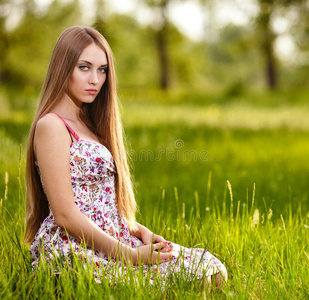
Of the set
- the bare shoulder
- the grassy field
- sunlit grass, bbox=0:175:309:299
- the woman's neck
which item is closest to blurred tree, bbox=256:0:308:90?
the grassy field

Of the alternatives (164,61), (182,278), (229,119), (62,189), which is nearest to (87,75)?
(62,189)

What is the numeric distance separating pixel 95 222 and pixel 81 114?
69 cm

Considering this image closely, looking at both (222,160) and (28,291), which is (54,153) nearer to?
(28,291)

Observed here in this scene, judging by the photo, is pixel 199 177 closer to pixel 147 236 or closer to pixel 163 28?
pixel 147 236

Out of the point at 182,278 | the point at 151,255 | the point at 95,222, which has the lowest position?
the point at 182,278

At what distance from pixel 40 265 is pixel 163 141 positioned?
600cm

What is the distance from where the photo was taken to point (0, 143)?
657 centimetres

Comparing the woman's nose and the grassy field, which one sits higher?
the woman's nose

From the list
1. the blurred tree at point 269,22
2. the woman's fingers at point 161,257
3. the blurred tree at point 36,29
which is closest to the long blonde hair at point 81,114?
the woman's fingers at point 161,257

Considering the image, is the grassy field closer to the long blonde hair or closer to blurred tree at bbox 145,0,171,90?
the long blonde hair

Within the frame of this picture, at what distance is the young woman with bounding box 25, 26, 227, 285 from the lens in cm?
238

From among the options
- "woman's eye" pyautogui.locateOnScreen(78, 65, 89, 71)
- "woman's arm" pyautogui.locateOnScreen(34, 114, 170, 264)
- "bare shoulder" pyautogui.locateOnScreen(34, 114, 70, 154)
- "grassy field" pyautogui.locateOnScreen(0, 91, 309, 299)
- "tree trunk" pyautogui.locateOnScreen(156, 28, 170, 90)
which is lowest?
"grassy field" pyautogui.locateOnScreen(0, 91, 309, 299)

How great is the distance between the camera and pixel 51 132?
240 centimetres

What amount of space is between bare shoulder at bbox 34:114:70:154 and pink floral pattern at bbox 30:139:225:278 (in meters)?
0.10
